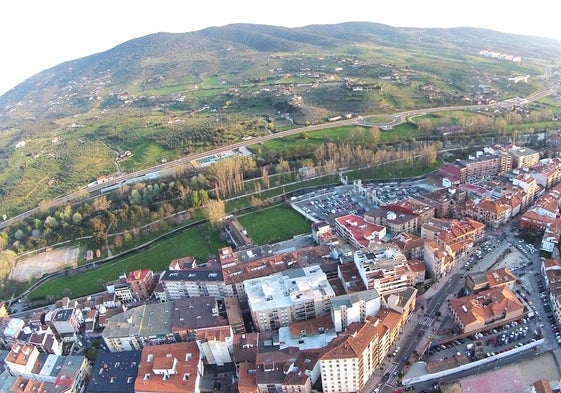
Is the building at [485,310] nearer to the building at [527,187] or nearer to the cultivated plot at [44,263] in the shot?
the building at [527,187]

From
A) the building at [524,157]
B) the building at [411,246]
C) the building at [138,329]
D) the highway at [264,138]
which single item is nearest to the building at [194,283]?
the building at [138,329]

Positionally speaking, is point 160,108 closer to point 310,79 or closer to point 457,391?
point 310,79

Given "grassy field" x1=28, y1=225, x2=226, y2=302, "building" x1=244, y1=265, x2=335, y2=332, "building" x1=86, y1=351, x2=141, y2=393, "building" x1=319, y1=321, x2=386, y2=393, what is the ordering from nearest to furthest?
"building" x1=319, y1=321, x2=386, y2=393 < "building" x1=86, y1=351, x2=141, y2=393 < "building" x1=244, y1=265, x2=335, y2=332 < "grassy field" x1=28, y1=225, x2=226, y2=302

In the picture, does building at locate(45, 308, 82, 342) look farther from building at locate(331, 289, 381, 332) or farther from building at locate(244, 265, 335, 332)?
building at locate(331, 289, 381, 332)

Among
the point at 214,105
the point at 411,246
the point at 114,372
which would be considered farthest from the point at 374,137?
the point at 214,105

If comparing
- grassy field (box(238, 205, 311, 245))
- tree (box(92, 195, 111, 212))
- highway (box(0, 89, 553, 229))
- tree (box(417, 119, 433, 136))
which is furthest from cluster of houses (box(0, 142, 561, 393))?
highway (box(0, 89, 553, 229))

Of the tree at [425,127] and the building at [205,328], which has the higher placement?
the tree at [425,127]
